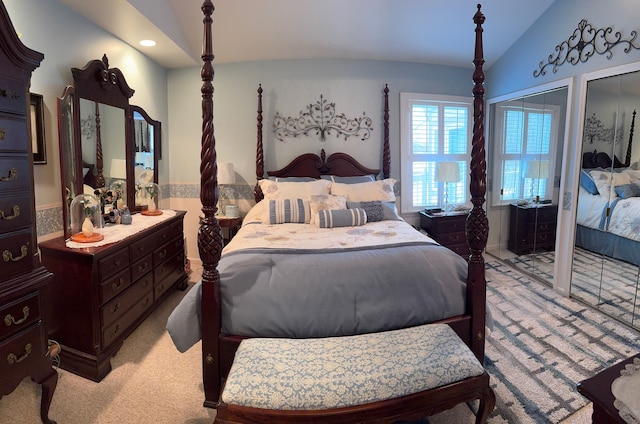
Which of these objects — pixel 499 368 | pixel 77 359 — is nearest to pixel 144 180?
pixel 77 359

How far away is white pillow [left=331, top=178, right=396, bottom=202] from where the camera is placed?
11.8ft

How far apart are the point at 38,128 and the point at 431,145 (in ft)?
12.7

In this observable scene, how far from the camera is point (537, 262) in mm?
3715

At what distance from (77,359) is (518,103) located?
470cm

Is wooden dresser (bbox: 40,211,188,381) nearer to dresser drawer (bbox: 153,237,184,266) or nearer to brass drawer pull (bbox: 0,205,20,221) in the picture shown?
dresser drawer (bbox: 153,237,184,266)

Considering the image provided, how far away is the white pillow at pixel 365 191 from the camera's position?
11.8ft

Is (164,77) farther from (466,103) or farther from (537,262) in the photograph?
(537,262)

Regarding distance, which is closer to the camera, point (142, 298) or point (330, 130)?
point (142, 298)

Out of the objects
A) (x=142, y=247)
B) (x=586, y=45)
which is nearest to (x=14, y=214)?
(x=142, y=247)

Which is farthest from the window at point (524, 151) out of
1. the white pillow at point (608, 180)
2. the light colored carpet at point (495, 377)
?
the light colored carpet at point (495, 377)

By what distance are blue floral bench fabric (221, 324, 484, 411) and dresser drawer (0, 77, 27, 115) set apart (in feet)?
4.77

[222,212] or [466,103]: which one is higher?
[466,103]

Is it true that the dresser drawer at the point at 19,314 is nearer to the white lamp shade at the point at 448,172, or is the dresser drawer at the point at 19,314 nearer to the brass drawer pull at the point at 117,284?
the brass drawer pull at the point at 117,284

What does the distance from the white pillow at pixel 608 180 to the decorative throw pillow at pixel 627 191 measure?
3 centimetres
